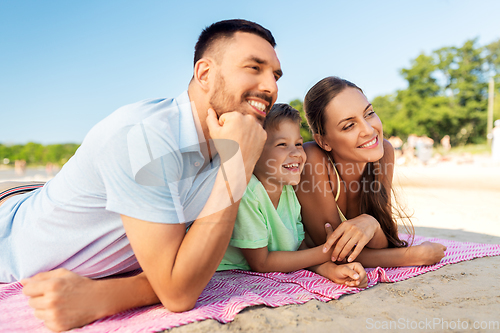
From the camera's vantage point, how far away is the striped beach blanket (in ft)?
5.69

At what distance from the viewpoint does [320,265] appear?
2.63 meters

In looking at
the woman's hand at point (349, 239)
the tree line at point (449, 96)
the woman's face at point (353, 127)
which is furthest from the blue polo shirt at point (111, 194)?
the tree line at point (449, 96)

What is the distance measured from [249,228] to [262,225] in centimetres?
11

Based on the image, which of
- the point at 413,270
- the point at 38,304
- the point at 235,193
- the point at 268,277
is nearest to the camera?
the point at 38,304

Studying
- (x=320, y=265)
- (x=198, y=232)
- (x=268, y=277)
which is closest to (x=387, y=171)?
(x=320, y=265)

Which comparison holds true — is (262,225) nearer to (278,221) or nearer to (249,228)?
(249,228)

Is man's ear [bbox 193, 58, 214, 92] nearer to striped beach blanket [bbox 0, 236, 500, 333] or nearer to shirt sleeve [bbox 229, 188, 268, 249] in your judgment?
shirt sleeve [bbox 229, 188, 268, 249]

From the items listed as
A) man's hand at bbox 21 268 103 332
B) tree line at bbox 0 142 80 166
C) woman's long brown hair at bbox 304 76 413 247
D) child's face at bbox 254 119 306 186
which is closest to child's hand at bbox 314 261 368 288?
child's face at bbox 254 119 306 186

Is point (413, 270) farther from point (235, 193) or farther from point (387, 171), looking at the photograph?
point (235, 193)

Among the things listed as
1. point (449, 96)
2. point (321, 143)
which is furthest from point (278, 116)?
point (449, 96)

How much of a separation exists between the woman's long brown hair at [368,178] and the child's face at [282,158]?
0.38 meters

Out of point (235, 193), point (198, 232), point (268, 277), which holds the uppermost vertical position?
point (235, 193)

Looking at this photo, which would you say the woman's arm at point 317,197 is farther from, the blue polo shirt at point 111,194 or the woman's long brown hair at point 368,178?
the blue polo shirt at point 111,194

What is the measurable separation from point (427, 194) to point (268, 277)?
7682 mm
